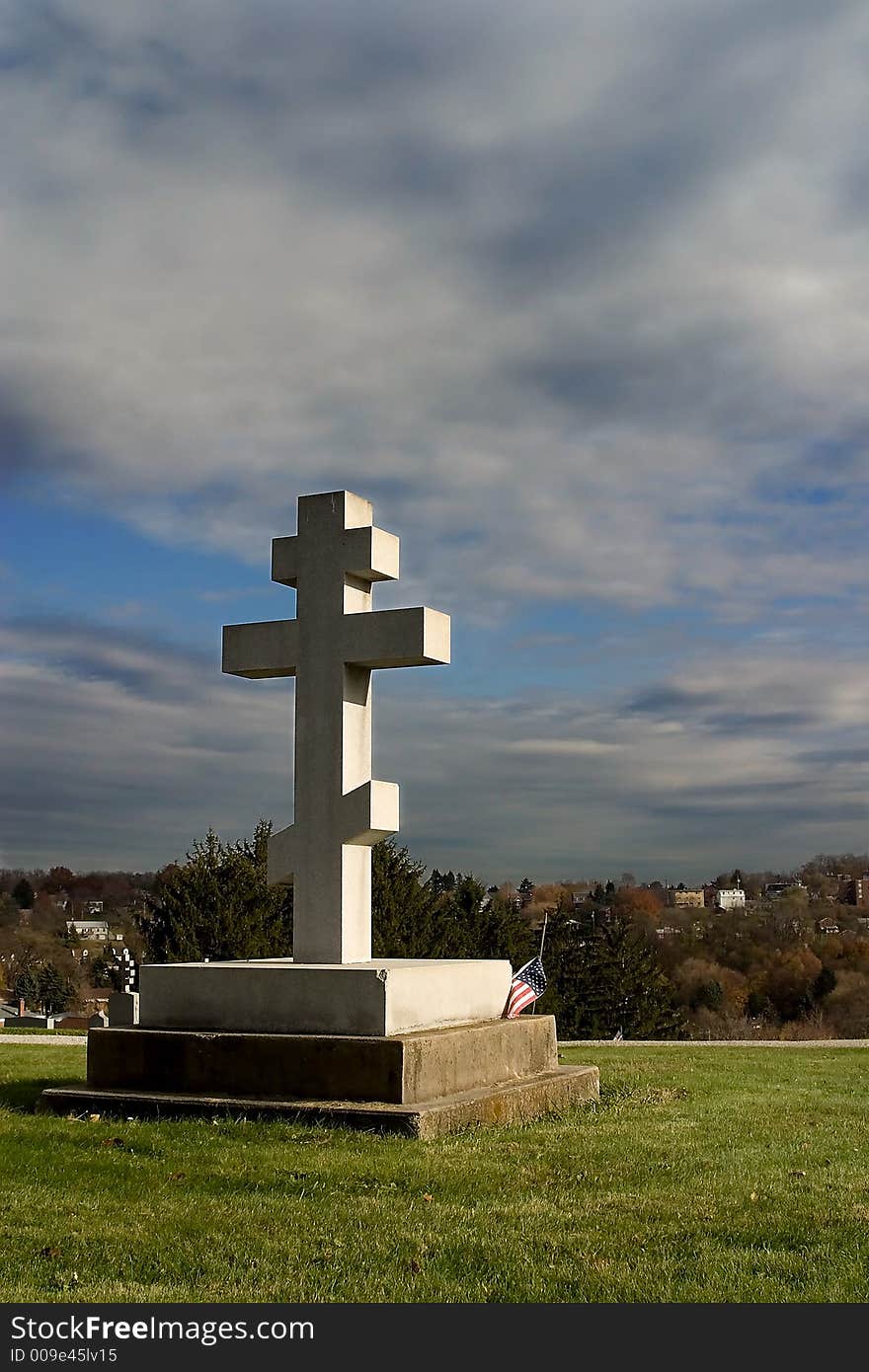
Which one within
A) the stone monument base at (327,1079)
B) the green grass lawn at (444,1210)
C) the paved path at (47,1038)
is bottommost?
the paved path at (47,1038)

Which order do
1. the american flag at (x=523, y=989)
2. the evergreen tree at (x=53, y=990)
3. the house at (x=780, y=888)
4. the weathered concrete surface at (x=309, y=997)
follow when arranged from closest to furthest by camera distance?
the weathered concrete surface at (x=309, y=997)
the american flag at (x=523, y=989)
the evergreen tree at (x=53, y=990)
the house at (x=780, y=888)

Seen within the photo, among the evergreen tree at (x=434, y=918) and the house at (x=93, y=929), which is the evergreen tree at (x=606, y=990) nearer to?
the evergreen tree at (x=434, y=918)

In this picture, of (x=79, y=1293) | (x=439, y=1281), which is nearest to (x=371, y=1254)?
(x=439, y=1281)

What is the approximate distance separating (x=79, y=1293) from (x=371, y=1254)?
45.9 inches

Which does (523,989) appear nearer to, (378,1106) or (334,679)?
(378,1106)

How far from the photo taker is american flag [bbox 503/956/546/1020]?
10.3m

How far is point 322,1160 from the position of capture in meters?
7.07

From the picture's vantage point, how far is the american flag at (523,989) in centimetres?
1031

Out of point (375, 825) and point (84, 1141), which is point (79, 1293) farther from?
point (375, 825)

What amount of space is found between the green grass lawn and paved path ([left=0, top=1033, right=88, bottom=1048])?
9.88m

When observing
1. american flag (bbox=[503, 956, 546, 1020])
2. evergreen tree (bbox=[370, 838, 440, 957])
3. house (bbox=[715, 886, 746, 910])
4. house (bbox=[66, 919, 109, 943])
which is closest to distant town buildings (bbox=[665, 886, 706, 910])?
house (bbox=[715, 886, 746, 910])

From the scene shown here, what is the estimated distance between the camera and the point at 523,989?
34.5 feet

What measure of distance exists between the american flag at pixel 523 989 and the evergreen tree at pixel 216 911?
19161 mm

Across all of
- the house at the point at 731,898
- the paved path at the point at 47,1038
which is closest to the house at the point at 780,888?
the house at the point at 731,898
